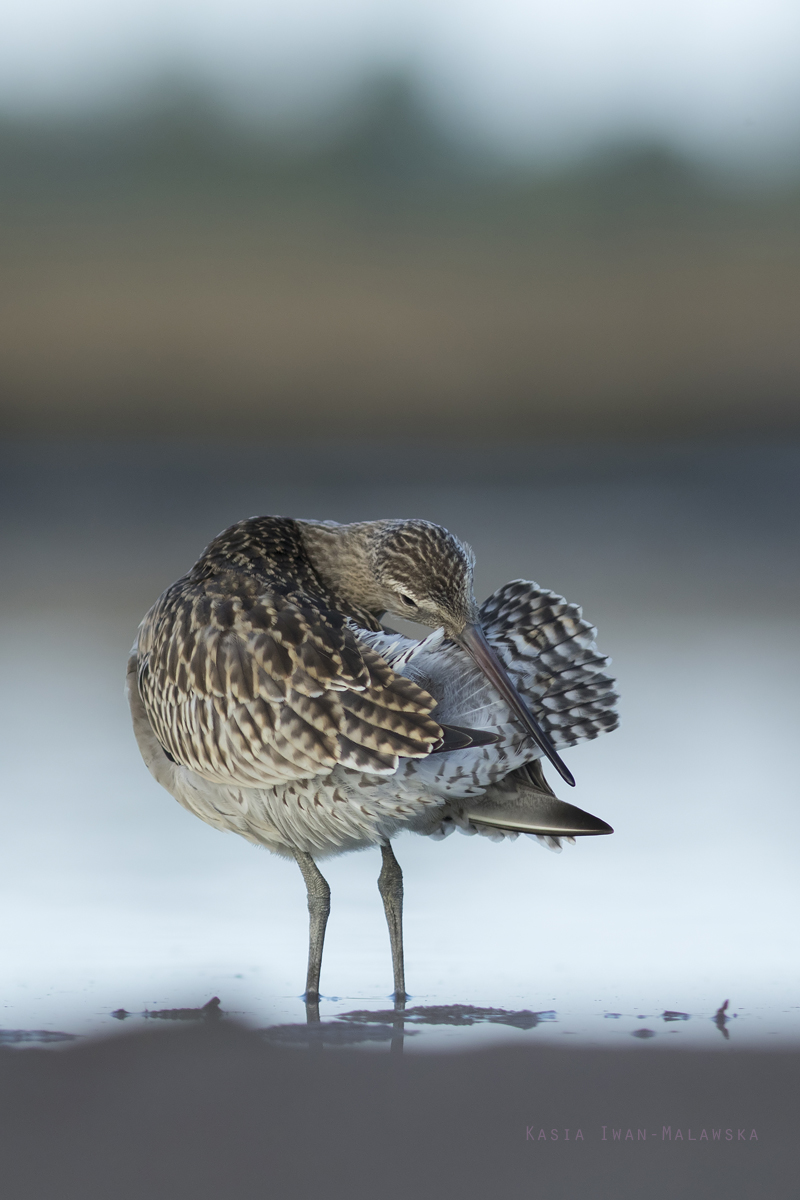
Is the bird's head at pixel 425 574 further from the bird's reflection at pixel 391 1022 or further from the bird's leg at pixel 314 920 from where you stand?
the bird's reflection at pixel 391 1022

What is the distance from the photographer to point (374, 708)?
3.01 meters

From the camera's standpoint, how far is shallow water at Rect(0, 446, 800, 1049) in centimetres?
310

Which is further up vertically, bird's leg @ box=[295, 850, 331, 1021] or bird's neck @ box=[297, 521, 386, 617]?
bird's neck @ box=[297, 521, 386, 617]

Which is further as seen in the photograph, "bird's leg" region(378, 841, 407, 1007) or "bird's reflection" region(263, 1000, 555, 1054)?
"bird's leg" region(378, 841, 407, 1007)

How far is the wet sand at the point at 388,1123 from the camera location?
222 centimetres

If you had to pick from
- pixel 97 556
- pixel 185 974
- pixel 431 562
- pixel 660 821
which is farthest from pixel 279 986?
pixel 97 556

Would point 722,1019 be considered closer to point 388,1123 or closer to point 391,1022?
point 391,1022

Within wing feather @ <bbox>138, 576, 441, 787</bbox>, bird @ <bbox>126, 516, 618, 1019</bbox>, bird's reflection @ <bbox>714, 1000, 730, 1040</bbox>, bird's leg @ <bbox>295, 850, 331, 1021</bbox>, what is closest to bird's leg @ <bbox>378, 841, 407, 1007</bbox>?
bird @ <bbox>126, 516, 618, 1019</bbox>

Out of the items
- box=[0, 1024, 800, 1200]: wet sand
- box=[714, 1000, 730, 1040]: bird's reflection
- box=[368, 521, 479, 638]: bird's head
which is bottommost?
box=[0, 1024, 800, 1200]: wet sand

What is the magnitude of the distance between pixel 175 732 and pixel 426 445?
31.8 feet

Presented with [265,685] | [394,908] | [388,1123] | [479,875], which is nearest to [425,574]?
[265,685]

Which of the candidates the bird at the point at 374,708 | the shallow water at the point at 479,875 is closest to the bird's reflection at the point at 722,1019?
the shallow water at the point at 479,875

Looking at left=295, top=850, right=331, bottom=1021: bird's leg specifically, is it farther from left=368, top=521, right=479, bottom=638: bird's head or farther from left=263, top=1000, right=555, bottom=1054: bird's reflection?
left=368, top=521, right=479, bottom=638: bird's head

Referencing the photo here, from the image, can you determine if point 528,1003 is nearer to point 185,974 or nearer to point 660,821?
point 185,974
